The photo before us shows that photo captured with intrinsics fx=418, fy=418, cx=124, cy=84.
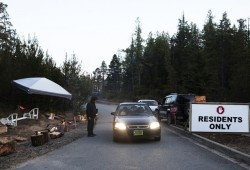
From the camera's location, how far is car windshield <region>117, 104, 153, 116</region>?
16.6 m

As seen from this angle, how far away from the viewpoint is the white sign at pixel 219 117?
16.5 m

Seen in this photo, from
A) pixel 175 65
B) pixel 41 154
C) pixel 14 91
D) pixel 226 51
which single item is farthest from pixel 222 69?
pixel 41 154

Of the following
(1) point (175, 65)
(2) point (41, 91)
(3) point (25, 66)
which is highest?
(1) point (175, 65)

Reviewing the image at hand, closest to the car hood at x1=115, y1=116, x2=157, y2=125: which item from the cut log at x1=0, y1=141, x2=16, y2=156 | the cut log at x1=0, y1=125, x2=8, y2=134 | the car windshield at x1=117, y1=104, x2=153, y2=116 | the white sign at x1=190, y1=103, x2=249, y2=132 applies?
the car windshield at x1=117, y1=104, x2=153, y2=116

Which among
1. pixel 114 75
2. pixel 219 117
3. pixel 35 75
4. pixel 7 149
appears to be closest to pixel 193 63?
pixel 35 75

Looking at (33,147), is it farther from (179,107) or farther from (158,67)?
(158,67)

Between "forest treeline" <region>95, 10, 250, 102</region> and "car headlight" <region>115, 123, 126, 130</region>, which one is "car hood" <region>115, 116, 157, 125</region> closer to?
"car headlight" <region>115, 123, 126, 130</region>

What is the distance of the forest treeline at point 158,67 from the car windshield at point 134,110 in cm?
1185

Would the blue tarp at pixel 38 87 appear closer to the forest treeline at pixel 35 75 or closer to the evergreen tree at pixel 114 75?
the forest treeline at pixel 35 75

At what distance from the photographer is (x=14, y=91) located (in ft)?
89.0

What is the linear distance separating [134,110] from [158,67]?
258ft

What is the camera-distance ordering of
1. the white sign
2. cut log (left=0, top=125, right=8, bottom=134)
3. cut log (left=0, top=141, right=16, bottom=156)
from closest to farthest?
1. cut log (left=0, top=141, right=16, bottom=156)
2. the white sign
3. cut log (left=0, top=125, right=8, bottom=134)

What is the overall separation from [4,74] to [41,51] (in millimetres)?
5740

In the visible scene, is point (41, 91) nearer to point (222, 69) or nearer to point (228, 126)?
point (228, 126)
